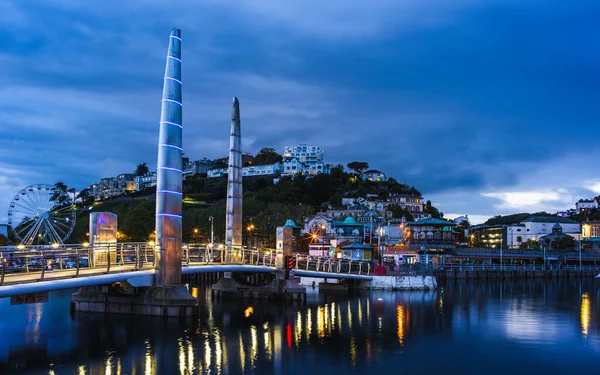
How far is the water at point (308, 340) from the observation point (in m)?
26.9

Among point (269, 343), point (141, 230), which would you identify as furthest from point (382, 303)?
point (141, 230)

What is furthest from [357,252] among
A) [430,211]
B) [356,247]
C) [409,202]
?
[430,211]

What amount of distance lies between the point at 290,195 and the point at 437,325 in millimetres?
124366

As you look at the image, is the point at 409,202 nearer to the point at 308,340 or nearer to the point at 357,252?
the point at 357,252

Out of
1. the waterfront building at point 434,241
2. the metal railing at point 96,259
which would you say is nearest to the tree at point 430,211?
the waterfront building at point 434,241

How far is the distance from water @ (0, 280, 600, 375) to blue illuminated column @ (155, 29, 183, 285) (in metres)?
3.19

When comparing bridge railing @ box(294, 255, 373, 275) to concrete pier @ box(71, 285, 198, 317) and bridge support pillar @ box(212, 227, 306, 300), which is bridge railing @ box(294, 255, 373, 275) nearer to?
bridge support pillar @ box(212, 227, 306, 300)

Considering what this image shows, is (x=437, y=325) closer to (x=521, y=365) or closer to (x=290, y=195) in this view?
(x=521, y=365)

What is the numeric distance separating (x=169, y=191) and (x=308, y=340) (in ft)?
38.7

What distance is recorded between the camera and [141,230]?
94375 millimetres

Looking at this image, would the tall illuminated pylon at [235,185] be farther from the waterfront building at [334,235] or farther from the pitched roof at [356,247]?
the waterfront building at [334,235]

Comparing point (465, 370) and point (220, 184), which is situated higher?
point (220, 184)

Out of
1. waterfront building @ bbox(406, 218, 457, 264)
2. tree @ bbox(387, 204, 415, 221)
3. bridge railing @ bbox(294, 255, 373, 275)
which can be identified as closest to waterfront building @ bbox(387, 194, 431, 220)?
tree @ bbox(387, 204, 415, 221)

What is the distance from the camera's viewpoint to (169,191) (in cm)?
3694
